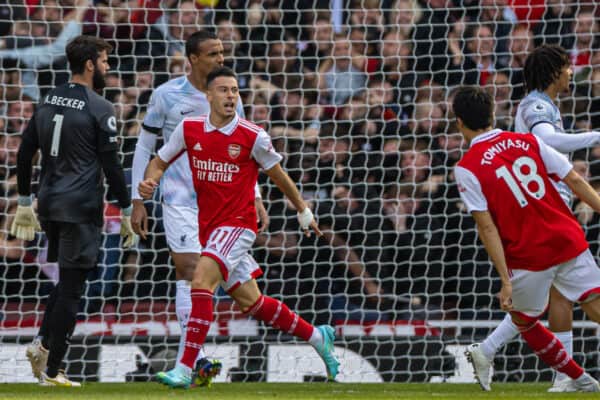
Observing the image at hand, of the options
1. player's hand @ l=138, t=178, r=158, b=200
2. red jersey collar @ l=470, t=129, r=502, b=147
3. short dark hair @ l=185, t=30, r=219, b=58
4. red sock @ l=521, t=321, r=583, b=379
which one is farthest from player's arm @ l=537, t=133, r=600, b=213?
short dark hair @ l=185, t=30, r=219, b=58

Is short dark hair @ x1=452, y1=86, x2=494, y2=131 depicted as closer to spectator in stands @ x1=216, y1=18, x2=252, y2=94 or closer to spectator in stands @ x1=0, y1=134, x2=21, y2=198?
spectator in stands @ x1=216, y1=18, x2=252, y2=94

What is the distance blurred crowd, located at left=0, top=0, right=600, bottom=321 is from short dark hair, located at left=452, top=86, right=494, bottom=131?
2785mm

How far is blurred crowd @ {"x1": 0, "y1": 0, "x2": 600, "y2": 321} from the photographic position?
8414 mm

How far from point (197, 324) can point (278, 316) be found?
556 millimetres

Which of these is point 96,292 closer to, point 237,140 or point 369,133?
point 369,133

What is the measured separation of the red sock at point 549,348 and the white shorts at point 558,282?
0.35 ft

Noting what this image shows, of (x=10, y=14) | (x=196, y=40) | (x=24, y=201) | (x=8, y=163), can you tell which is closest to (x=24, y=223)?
(x=24, y=201)

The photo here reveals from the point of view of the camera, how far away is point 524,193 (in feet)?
17.8

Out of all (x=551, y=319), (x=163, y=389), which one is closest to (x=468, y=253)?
(x=551, y=319)

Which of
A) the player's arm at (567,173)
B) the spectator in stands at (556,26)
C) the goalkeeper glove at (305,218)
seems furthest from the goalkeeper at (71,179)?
the spectator in stands at (556,26)

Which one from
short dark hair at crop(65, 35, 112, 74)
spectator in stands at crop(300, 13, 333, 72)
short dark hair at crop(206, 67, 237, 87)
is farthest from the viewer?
spectator in stands at crop(300, 13, 333, 72)

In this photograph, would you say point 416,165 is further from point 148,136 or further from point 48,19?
point 48,19

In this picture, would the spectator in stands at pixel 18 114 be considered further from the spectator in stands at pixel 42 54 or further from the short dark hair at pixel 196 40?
the short dark hair at pixel 196 40

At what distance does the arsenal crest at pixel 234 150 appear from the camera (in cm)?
573
